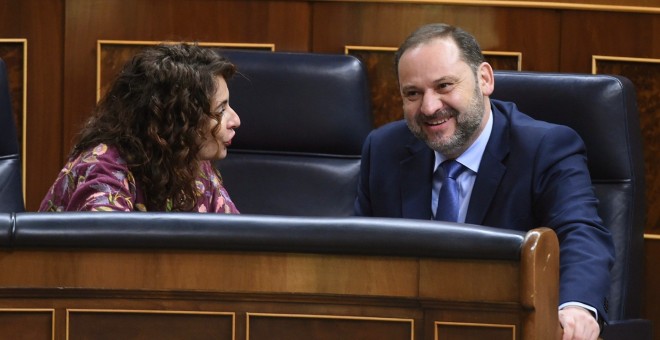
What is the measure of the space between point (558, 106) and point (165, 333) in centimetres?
110

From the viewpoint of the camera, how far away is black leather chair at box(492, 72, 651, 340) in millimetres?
1925

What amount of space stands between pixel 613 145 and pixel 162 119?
80cm

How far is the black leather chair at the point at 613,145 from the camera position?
1.92m

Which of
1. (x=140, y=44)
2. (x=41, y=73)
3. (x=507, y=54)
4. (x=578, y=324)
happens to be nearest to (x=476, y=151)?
(x=578, y=324)

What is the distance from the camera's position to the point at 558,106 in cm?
199

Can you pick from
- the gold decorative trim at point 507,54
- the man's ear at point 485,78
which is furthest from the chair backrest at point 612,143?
the gold decorative trim at point 507,54

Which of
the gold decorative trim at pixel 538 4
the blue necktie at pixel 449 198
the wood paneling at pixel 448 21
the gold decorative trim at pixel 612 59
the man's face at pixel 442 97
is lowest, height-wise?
the blue necktie at pixel 449 198

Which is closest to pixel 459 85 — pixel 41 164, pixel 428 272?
pixel 428 272

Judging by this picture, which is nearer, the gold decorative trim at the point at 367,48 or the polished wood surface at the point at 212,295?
the polished wood surface at the point at 212,295

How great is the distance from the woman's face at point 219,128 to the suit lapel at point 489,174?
0.46 metres

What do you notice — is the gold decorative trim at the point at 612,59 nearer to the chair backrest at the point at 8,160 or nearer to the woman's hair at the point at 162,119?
the woman's hair at the point at 162,119

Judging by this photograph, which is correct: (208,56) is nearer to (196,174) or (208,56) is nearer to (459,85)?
(196,174)

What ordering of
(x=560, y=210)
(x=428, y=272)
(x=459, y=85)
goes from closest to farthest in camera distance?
(x=428, y=272)
(x=560, y=210)
(x=459, y=85)

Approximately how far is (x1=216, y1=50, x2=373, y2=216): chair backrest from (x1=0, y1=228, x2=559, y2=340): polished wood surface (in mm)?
1193
